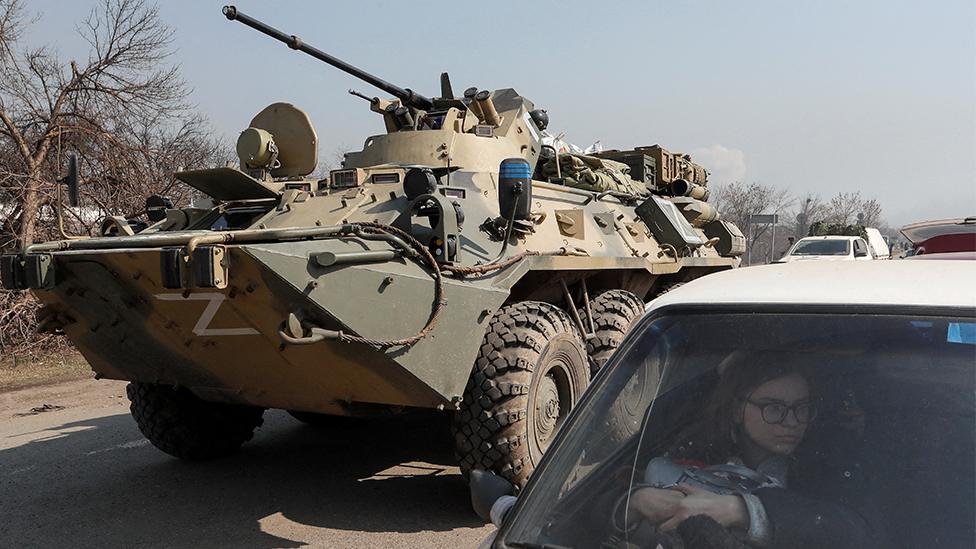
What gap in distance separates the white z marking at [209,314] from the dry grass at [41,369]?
6037 mm

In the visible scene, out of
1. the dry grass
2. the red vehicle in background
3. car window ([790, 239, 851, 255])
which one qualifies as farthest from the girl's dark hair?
car window ([790, 239, 851, 255])

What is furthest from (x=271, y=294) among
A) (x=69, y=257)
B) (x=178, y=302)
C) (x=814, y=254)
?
(x=814, y=254)

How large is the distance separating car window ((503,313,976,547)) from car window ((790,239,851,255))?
1446 centimetres

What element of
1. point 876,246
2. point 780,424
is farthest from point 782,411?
point 876,246

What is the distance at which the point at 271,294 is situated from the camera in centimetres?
388

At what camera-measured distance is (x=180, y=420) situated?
5.85 m

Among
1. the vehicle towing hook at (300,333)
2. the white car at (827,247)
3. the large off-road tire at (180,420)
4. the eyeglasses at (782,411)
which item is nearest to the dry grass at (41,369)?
the large off-road tire at (180,420)

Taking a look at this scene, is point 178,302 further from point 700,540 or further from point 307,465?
point 700,540

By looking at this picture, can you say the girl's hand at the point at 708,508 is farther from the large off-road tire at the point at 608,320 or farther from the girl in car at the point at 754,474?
the large off-road tire at the point at 608,320

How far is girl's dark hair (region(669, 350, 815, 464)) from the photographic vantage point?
1.93 m

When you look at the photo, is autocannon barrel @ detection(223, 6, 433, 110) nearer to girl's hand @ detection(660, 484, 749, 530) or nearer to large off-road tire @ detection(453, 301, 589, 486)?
large off-road tire @ detection(453, 301, 589, 486)

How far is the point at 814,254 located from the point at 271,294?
44.0 feet

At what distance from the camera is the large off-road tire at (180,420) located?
229 inches

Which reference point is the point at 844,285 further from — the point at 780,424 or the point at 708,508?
the point at 708,508
